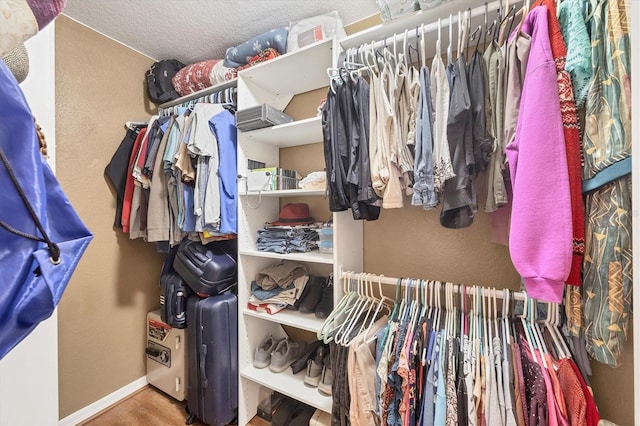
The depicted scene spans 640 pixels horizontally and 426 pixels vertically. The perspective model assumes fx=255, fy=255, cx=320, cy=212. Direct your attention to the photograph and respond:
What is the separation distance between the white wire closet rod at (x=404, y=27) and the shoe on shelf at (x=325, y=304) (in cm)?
126

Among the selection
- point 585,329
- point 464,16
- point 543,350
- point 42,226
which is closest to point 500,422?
point 543,350

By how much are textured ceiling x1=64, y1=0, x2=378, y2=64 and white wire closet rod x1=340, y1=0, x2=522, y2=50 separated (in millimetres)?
452

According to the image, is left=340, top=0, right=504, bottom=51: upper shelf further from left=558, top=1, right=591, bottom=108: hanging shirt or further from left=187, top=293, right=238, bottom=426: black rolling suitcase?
left=187, top=293, right=238, bottom=426: black rolling suitcase

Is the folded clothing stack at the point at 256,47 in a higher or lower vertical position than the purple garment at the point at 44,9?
higher

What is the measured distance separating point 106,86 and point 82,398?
2087mm

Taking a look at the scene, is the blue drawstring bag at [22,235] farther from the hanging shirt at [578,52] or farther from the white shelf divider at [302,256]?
the hanging shirt at [578,52]

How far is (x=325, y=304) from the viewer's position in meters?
1.44

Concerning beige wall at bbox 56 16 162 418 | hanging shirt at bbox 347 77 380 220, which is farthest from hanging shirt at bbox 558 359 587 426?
beige wall at bbox 56 16 162 418

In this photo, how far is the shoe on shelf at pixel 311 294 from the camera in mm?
1479

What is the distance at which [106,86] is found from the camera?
1794 millimetres

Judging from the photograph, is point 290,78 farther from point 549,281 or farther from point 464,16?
point 549,281

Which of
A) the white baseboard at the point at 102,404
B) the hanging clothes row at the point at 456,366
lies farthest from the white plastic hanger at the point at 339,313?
the white baseboard at the point at 102,404

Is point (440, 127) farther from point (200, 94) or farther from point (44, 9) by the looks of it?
point (200, 94)

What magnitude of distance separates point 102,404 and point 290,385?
1.39 meters
